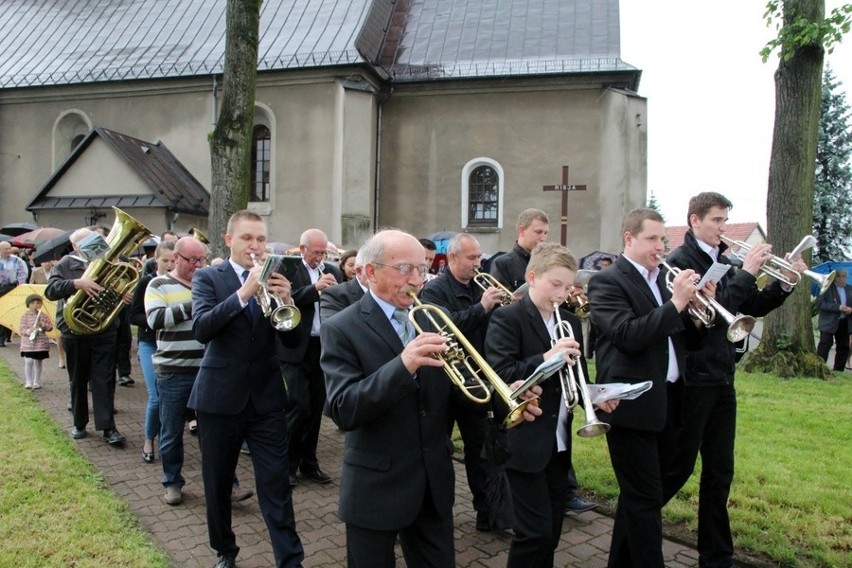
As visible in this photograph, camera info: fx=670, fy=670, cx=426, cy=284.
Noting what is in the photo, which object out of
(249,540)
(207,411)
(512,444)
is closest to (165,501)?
(249,540)

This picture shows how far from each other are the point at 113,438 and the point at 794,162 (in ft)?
35.2

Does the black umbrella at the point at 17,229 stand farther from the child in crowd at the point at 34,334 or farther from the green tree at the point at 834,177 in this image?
the green tree at the point at 834,177

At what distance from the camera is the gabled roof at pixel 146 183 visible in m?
20.7

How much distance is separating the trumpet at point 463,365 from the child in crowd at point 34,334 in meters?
8.18

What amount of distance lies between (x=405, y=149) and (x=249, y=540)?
19499 mm

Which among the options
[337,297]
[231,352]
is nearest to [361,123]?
[337,297]

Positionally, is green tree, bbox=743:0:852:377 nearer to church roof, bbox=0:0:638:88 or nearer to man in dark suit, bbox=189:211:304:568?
man in dark suit, bbox=189:211:304:568

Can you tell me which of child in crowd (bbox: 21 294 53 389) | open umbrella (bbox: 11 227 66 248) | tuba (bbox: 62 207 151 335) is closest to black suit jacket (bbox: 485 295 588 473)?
tuba (bbox: 62 207 151 335)

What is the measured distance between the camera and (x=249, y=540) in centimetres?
485

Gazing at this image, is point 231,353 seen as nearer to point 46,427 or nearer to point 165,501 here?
point 165,501

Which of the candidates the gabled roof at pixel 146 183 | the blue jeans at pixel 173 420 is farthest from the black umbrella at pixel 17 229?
the blue jeans at pixel 173 420

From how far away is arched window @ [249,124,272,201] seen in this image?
2350 centimetres

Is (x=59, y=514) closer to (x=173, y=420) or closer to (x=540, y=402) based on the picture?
(x=173, y=420)

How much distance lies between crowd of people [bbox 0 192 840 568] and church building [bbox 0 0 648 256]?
15.0m
